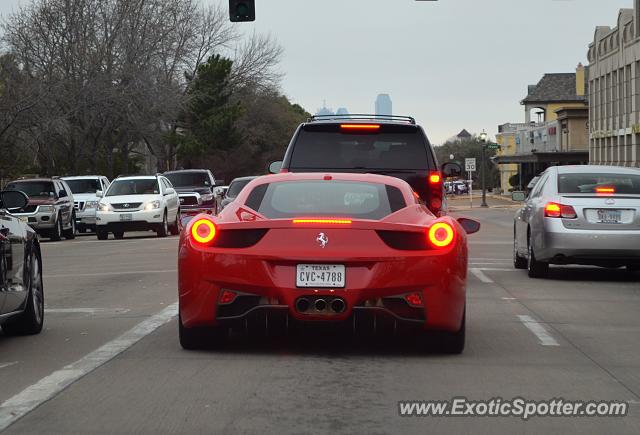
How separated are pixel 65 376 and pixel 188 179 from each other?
33256 mm

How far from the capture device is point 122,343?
32.3 ft

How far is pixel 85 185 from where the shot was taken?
39.1m

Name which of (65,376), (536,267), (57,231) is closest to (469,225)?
(65,376)

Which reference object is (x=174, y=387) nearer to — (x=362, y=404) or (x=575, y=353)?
(x=362, y=404)

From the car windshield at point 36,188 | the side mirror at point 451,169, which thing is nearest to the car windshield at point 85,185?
the car windshield at point 36,188

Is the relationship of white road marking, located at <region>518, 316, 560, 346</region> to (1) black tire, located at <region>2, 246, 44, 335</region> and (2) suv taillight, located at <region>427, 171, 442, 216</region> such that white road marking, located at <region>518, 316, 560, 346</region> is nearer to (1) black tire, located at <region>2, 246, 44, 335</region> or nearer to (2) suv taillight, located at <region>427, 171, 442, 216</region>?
(2) suv taillight, located at <region>427, 171, 442, 216</region>

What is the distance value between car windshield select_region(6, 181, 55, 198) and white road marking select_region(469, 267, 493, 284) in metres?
17.0

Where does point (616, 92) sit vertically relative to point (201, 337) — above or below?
above

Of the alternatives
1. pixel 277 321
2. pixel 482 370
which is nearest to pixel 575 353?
pixel 482 370

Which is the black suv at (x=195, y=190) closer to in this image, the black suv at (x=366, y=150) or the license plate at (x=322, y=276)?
the black suv at (x=366, y=150)

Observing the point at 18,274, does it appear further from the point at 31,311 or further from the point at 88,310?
the point at 88,310

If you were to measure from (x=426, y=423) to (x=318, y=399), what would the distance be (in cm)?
88

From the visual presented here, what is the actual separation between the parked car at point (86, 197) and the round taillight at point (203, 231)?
27157 millimetres

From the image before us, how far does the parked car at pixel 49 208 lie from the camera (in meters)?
31.5
